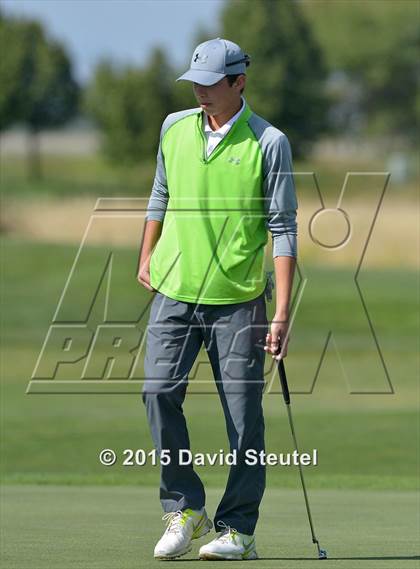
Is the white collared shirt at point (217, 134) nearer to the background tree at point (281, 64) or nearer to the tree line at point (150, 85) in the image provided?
the tree line at point (150, 85)

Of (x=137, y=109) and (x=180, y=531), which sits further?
(x=137, y=109)

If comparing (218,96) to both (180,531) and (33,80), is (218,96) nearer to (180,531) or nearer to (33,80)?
(180,531)

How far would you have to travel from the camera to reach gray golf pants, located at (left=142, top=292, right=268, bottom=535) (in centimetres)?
638

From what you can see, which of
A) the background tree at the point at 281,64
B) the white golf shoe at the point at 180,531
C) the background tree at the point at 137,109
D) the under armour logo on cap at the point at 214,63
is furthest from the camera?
the background tree at the point at 137,109

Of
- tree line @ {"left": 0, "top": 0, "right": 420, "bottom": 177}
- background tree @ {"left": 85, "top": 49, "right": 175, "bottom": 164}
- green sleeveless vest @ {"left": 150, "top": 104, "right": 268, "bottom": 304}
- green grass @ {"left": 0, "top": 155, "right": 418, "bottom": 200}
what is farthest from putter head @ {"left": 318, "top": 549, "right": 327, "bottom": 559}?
background tree @ {"left": 85, "top": 49, "right": 175, "bottom": 164}

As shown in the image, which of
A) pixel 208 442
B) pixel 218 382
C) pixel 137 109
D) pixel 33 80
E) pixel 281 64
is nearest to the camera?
pixel 218 382

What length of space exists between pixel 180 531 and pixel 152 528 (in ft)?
3.31

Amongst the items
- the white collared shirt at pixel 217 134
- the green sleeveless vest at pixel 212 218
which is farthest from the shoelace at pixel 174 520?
the white collared shirt at pixel 217 134

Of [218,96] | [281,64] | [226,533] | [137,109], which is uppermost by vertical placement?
[218,96]

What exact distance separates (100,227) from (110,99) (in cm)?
2958

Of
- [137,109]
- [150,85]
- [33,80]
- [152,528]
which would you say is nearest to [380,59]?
[33,80]

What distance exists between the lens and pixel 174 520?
6.41 meters

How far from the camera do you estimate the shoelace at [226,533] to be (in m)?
6.32

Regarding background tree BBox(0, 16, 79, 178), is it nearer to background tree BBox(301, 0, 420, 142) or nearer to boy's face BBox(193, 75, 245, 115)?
background tree BBox(301, 0, 420, 142)
